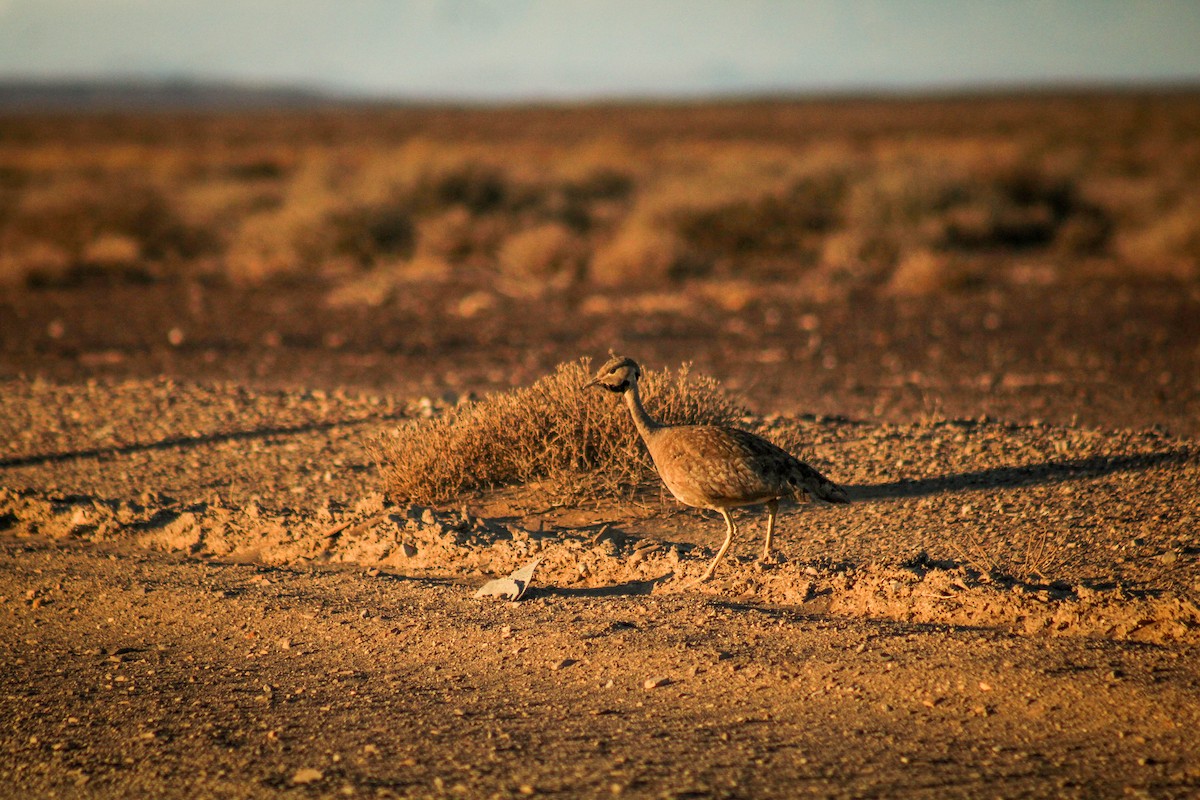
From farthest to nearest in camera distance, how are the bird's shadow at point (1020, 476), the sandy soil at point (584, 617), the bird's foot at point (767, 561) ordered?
the bird's shadow at point (1020, 476)
the bird's foot at point (767, 561)
the sandy soil at point (584, 617)

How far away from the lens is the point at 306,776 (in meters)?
3.99

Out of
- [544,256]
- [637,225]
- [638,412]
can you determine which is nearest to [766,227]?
[637,225]

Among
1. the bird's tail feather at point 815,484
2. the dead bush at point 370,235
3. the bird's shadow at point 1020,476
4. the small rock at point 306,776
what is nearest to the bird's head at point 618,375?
the bird's tail feather at point 815,484

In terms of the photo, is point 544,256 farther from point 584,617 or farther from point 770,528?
point 584,617

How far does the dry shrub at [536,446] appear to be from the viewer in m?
7.27

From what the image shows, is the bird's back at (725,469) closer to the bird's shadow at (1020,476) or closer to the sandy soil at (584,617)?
the sandy soil at (584,617)

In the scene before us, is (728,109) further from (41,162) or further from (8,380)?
(8,380)

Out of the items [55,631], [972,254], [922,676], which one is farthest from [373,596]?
[972,254]

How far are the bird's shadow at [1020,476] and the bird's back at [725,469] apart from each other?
1595mm

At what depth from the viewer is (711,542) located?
6707mm

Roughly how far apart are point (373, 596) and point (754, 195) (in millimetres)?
20690

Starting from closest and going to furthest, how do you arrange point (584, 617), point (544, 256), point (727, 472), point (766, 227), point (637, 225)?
point (584, 617)
point (727, 472)
point (544, 256)
point (637, 225)
point (766, 227)

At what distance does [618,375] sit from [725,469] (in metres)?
0.86

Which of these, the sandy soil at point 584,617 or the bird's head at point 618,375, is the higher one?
the bird's head at point 618,375
